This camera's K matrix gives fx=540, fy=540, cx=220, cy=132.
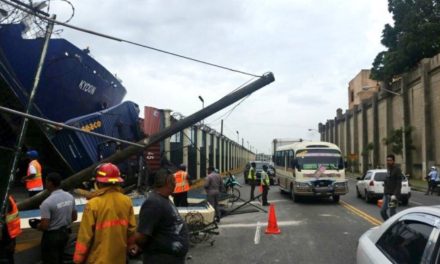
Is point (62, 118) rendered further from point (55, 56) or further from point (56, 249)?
point (56, 249)

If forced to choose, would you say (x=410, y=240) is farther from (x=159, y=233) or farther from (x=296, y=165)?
(x=296, y=165)

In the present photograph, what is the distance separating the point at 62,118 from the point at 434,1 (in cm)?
4589

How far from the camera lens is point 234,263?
962cm

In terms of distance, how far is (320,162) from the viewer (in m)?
22.2

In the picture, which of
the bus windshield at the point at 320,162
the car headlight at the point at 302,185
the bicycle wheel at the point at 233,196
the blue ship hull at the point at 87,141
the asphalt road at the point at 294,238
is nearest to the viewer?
the asphalt road at the point at 294,238

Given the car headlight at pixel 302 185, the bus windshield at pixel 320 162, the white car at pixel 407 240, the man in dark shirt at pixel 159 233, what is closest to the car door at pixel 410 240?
the white car at pixel 407 240

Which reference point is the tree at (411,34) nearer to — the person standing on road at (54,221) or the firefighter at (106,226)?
the person standing on road at (54,221)

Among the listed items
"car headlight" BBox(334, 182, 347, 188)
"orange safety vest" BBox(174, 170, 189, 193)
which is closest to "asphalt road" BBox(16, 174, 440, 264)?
"orange safety vest" BBox(174, 170, 189, 193)

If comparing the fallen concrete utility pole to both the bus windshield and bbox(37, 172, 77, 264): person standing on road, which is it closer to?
bbox(37, 172, 77, 264): person standing on road

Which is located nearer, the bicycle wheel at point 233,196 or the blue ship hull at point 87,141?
the blue ship hull at point 87,141

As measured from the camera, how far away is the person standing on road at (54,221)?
21.2 ft

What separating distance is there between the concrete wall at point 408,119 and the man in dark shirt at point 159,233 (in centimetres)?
4173

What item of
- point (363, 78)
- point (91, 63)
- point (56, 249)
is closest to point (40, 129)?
point (91, 63)

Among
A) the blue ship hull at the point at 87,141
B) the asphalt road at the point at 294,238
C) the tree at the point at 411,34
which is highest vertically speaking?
the tree at the point at 411,34
